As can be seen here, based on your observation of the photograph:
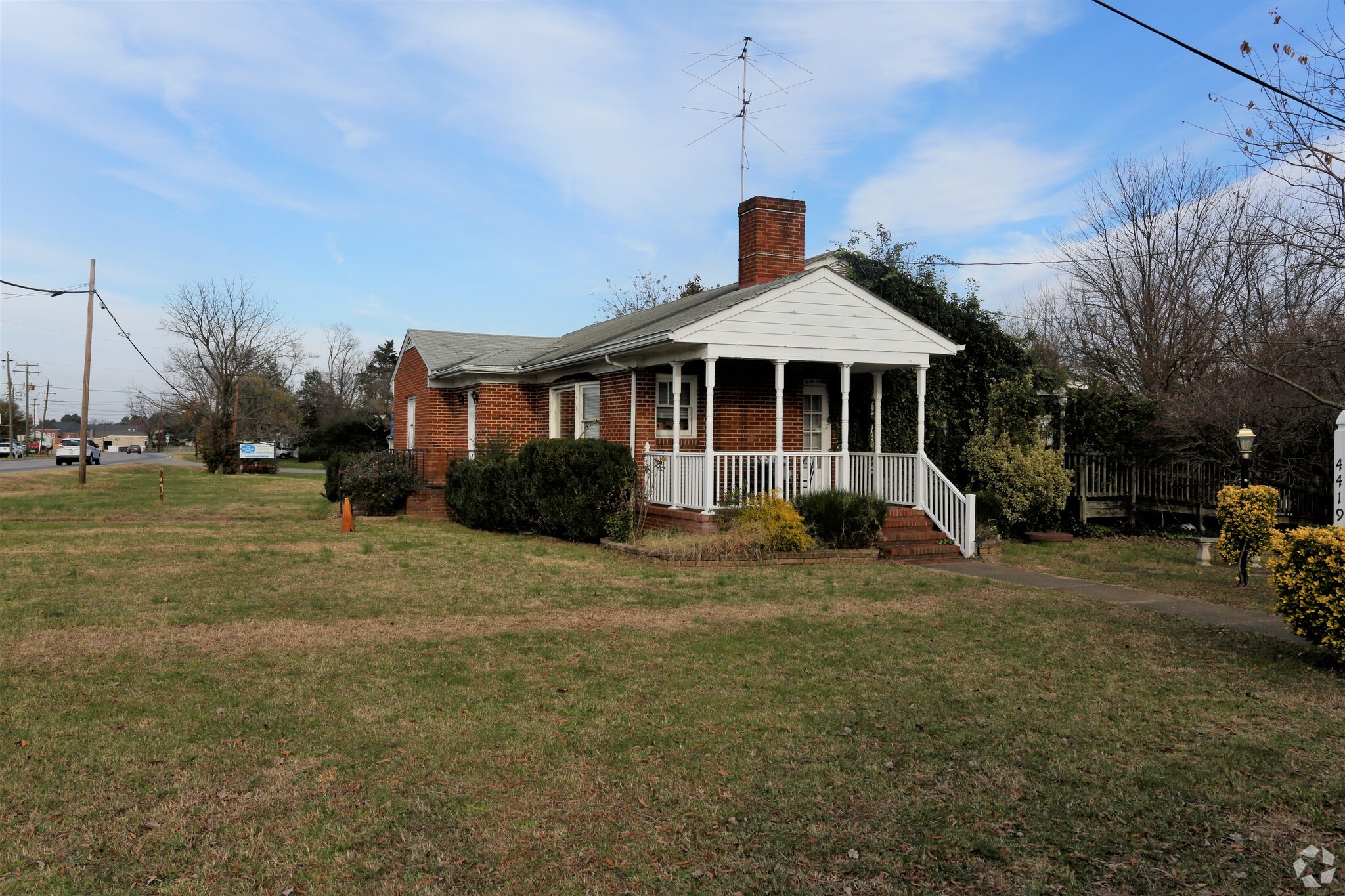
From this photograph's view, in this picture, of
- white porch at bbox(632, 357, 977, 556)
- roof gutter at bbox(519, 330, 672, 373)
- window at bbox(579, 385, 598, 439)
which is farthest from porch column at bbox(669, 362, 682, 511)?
window at bbox(579, 385, 598, 439)

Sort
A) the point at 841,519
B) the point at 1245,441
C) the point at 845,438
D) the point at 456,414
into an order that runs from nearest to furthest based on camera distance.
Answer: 1. the point at 1245,441
2. the point at 841,519
3. the point at 845,438
4. the point at 456,414

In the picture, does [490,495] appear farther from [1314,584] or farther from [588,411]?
[1314,584]

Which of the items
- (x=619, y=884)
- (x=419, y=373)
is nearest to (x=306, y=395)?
(x=419, y=373)

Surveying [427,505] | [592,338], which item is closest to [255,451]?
[427,505]

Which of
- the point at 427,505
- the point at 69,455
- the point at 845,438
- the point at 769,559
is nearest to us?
the point at 769,559

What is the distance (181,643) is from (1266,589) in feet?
38.4

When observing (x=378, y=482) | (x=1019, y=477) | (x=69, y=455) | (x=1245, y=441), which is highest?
(x=1245, y=441)

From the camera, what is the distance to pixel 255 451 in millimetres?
44688

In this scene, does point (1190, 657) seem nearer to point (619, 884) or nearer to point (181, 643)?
point (619, 884)

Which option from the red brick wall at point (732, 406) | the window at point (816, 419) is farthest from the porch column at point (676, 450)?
the window at point (816, 419)

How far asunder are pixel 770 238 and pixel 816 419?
3.55 m

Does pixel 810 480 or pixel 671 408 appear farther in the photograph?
pixel 671 408

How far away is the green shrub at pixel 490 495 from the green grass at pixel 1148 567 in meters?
8.47

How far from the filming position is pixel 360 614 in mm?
8938
